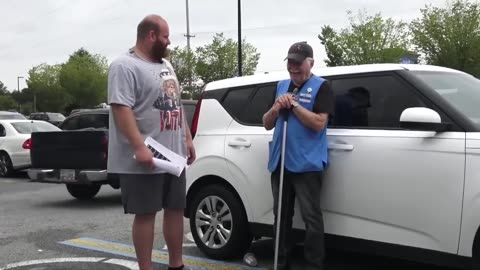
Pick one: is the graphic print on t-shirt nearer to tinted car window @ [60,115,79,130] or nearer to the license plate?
the license plate

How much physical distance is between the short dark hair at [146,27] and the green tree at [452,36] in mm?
28965

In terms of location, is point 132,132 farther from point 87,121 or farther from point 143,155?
point 87,121

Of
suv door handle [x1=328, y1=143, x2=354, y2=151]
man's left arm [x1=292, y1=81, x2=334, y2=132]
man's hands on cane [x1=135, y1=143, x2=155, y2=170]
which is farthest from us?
suv door handle [x1=328, y1=143, x2=354, y2=151]

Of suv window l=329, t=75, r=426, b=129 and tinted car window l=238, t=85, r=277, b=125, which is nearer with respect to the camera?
suv window l=329, t=75, r=426, b=129

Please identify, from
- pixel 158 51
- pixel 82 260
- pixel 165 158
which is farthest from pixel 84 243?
pixel 158 51

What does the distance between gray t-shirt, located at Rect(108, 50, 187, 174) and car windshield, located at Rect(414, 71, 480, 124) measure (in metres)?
1.85

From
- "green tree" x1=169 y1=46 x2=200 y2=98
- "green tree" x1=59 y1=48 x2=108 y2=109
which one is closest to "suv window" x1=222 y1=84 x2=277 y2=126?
"green tree" x1=169 y1=46 x2=200 y2=98

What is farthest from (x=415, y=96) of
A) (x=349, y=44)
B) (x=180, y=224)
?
(x=349, y=44)

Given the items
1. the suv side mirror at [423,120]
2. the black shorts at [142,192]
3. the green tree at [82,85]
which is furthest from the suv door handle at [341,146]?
the green tree at [82,85]

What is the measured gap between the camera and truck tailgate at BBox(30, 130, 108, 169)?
8.73 metres

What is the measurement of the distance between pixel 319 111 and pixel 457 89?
106cm

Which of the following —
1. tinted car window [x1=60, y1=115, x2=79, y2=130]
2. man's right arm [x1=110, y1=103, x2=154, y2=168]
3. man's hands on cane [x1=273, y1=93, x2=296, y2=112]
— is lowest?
tinted car window [x1=60, y1=115, x2=79, y2=130]

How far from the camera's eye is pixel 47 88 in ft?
231

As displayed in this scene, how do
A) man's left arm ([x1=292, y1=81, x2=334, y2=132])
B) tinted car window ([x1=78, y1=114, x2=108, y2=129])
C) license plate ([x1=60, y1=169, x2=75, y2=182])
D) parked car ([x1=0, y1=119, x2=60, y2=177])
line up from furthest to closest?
parked car ([x1=0, y1=119, x2=60, y2=177]) < tinted car window ([x1=78, y1=114, x2=108, y2=129]) < license plate ([x1=60, y1=169, x2=75, y2=182]) < man's left arm ([x1=292, y1=81, x2=334, y2=132])
